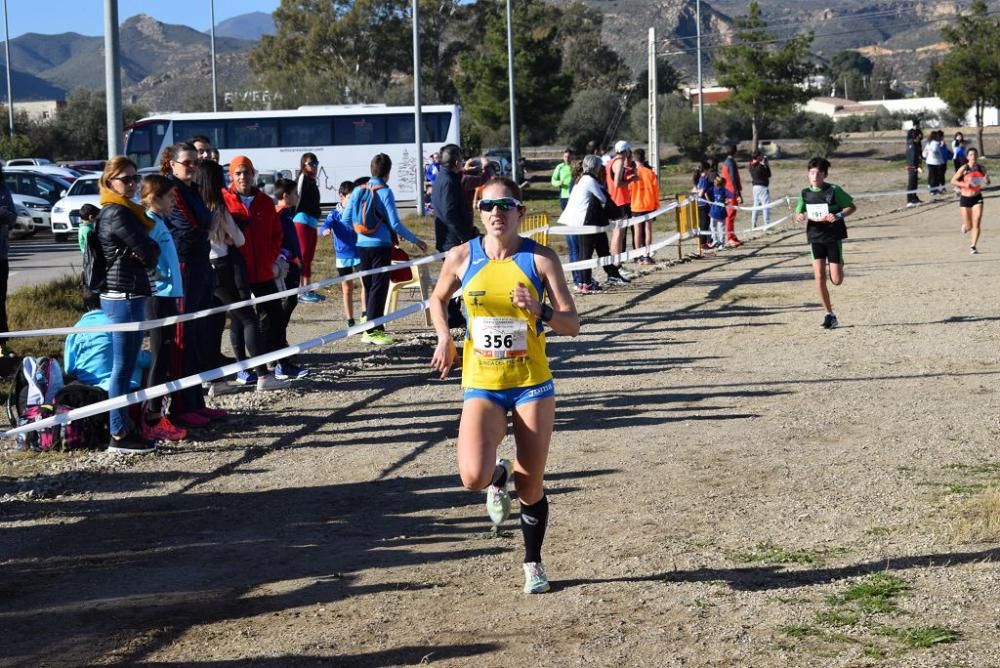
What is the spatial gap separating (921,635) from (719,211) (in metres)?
20.6

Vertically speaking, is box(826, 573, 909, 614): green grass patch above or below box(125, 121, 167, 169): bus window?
below

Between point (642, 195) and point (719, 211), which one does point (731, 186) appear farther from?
point (642, 195)

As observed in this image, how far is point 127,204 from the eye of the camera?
8992mm

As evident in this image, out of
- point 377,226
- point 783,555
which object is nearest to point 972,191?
point 377,226

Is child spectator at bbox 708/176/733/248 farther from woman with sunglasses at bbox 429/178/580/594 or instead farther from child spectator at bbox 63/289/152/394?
woman with sunglasses at bbox 429/178/580/594

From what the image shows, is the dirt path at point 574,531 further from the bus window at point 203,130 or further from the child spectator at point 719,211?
the bus window at point 203,130

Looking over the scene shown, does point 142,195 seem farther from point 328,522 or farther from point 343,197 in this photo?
point 343,197

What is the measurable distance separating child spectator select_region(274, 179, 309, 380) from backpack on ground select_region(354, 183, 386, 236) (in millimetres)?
697

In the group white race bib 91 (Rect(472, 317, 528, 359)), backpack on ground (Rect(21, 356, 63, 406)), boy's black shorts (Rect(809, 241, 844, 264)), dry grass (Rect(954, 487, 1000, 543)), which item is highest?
boy's black shorts (Rect(809, 241, 844, 264))

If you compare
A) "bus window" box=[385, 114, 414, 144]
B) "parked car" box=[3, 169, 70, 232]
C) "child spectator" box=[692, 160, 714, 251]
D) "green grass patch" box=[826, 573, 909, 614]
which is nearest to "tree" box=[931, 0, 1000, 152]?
"bus window" box=[385, 114, 414, 144]

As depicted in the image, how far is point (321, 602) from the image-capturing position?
6.19m

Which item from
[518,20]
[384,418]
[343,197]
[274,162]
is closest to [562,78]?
[518,20]

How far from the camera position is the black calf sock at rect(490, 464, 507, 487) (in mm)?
6410

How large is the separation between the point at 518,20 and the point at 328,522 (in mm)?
67553
